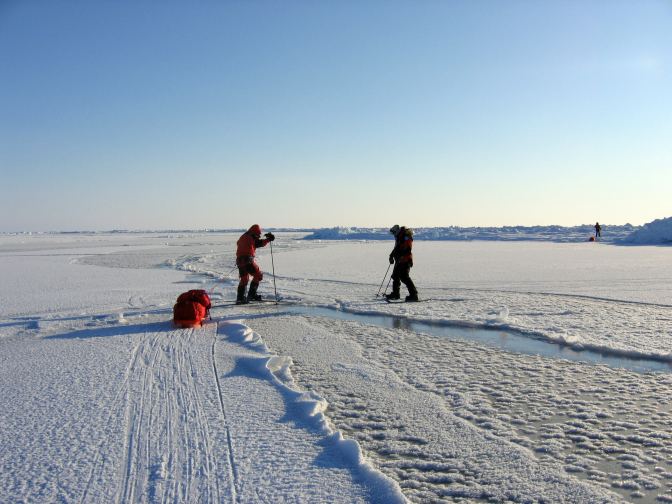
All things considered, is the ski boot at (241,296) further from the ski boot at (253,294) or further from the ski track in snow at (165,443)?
the ski track in snow at (165,443)

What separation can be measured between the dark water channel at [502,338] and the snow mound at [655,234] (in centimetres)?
3233

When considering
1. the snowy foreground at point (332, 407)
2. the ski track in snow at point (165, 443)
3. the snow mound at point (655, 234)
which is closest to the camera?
the ski track in snow at point (165, 443)

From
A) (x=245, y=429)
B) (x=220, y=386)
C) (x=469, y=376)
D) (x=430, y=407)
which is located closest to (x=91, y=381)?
(x=220, y=386)

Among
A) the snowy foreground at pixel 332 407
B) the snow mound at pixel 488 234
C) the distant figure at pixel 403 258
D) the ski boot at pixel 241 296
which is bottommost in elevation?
the snowy foreground at pixel 332 407

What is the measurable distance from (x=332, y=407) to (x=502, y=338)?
11.9ft

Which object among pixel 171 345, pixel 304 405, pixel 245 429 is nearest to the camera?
pixel 245 429

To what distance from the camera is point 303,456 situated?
334 centimetres

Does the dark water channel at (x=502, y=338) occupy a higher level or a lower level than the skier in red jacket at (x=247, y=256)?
lower

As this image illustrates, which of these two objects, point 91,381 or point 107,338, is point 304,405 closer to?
point 91,381

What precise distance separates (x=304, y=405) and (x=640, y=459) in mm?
2521

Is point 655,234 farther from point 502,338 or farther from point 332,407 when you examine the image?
point 332,407

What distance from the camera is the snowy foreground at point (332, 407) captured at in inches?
119

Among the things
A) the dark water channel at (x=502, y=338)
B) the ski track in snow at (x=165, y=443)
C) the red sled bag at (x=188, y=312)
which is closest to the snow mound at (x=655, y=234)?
the dark water channel at (x=502, y=338)

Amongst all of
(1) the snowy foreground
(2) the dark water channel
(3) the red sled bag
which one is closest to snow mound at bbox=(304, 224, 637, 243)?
(2) the dark water channel
